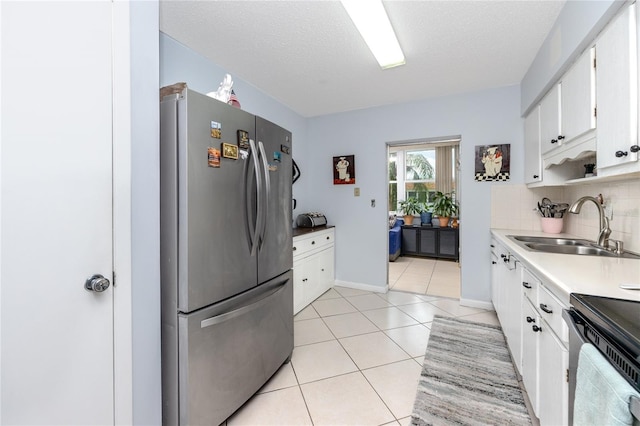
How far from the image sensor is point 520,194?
2.84 m

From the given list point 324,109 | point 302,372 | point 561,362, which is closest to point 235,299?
point 302,372

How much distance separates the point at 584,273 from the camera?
1147mm

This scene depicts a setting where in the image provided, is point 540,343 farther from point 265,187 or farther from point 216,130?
point 216,130

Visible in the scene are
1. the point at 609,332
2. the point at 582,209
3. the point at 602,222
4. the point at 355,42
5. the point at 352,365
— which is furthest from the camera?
the point at 582,209

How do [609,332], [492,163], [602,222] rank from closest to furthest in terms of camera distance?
[609,332] < [602,222] < [492,163]

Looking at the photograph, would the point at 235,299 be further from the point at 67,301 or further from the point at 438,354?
the point at 438,354

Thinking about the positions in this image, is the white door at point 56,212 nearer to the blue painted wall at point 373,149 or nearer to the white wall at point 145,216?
the white wall at point 145,216

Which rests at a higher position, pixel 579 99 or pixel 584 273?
pixel 579 99

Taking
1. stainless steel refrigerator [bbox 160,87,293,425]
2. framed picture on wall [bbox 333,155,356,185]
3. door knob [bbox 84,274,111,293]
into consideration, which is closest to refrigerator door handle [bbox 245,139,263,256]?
stainless steel refrigerator [bbox 160,87,293,425]

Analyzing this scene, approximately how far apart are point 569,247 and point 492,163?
1.38 m

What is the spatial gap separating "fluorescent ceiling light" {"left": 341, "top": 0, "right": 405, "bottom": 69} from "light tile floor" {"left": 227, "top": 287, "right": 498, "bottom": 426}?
248 cm

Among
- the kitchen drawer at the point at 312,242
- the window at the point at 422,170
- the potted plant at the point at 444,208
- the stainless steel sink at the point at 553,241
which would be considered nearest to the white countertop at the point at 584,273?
the stainless steel sink at the point at 553,241

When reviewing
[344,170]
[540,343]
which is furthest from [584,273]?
[344,170]

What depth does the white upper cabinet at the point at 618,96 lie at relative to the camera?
1108 mm
